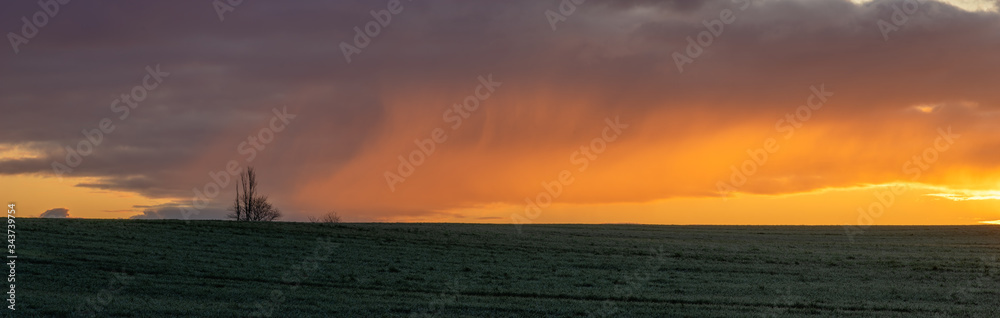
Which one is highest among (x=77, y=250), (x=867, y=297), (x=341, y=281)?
(x=77, y=250)

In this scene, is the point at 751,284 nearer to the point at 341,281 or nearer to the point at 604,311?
the point at 604,311

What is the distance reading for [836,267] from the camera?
152ft

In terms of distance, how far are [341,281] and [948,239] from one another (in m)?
68.1

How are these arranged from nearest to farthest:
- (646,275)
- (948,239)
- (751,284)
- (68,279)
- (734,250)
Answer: (68,279)
(751,284)
(646,275)
(734,250)
(948,239)

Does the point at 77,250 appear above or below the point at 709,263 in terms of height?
above

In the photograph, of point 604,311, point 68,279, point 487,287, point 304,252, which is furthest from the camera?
point 304,252

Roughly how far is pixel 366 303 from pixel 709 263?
25.9m

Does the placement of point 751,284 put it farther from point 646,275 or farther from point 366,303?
point 366,303

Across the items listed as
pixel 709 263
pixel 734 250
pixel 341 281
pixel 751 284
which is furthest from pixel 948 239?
pixel 341 281

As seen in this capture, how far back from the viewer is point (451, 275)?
37938 mm

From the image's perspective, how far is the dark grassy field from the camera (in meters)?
27.8

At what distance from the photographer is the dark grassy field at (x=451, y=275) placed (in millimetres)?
27766

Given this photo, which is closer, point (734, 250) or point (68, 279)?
point (68, 279)

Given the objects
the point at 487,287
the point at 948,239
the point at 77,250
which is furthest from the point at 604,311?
the point at 948,239
